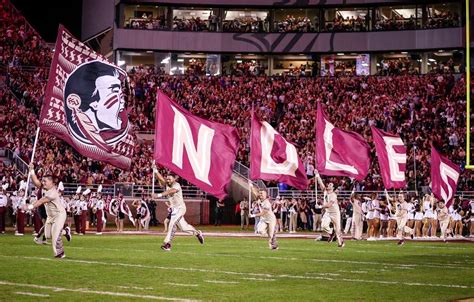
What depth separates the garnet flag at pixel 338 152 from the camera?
95.7ft

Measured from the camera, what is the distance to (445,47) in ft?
194

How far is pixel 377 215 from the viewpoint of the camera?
3331 centimetres

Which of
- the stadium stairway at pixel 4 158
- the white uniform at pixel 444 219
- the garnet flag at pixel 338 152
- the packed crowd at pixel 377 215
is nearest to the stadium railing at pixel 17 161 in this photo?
the stadium stairway at pixel 4 158

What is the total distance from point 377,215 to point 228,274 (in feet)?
59.7

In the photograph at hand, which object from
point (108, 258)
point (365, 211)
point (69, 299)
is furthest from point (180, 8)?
point (69, 299)

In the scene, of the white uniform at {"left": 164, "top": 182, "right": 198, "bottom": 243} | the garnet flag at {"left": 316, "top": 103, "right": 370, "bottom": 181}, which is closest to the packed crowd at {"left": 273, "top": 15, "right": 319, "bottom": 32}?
the garnet flag at {"left": 316, "top": 103, "right": 370, "bottom": 181}

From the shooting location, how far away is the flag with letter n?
871 inches

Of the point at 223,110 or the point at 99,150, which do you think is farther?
the point at 223,110

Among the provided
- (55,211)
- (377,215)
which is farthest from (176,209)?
(377,215)

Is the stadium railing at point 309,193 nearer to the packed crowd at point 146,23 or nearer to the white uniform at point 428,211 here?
the white uniform at point 428,211

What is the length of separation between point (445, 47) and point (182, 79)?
58.3 ft

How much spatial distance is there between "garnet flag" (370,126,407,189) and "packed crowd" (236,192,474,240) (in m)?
1.34

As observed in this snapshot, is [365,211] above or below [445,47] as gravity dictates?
below

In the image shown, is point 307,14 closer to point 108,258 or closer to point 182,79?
point 182,79
